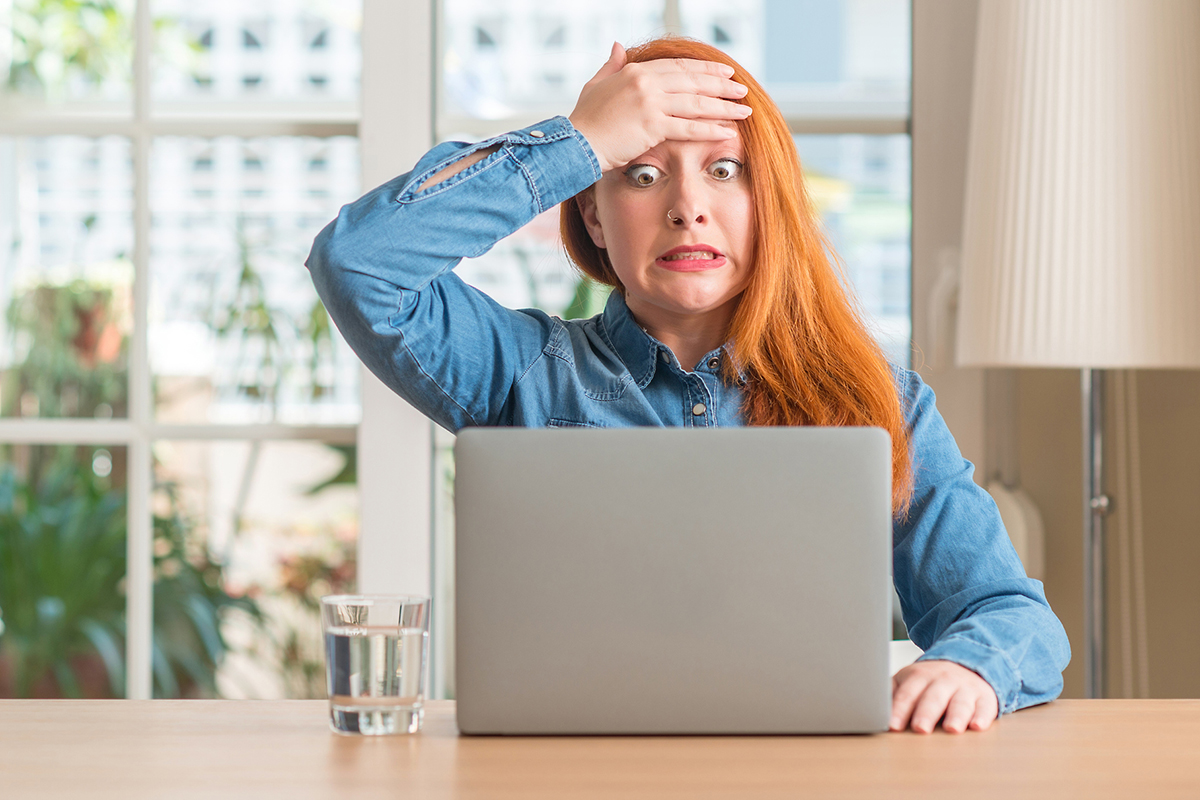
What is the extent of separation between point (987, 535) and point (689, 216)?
44 cm

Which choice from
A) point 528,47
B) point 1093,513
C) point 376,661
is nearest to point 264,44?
point 528,47

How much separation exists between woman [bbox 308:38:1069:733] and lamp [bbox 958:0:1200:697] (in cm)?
42

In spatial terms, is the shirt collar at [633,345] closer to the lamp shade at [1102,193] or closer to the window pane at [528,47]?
the lamp shade at [1102,193]

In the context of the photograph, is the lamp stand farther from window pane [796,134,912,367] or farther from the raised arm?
the raised arm

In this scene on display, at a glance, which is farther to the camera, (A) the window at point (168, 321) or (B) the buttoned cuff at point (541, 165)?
(A) the window at point (168, 321)

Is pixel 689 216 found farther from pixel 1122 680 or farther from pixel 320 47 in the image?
pixel 320 47

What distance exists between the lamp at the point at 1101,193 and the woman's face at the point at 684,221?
0.62m

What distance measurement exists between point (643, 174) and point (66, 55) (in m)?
1.66

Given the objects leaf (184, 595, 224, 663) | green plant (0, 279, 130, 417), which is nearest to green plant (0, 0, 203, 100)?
green plant (0, 279, 130, 417)

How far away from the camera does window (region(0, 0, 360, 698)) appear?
7.29 ft

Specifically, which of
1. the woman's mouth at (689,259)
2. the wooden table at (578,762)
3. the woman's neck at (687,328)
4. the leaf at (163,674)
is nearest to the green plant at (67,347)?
the leaf at (163,674)

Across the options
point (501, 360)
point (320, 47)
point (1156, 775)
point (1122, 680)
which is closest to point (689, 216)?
point (501, 360)

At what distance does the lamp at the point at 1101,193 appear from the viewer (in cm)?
155

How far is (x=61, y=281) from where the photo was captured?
231cm
